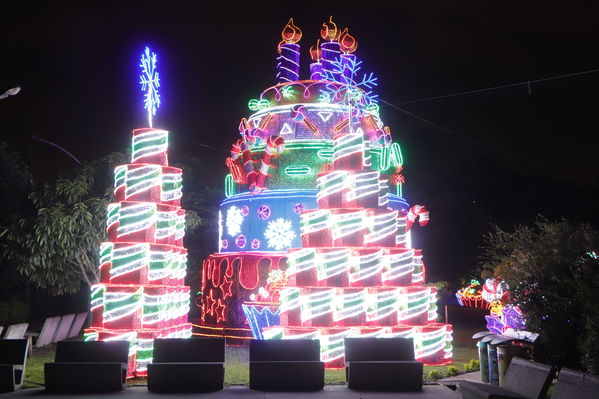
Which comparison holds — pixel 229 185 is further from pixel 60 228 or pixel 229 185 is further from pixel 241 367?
pixel 241 367

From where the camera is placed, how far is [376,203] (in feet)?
54.3

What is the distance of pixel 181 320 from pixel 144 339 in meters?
1.99

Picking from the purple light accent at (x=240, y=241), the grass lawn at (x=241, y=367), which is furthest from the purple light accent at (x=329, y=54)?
the grass lawn at (x=241, y=367)

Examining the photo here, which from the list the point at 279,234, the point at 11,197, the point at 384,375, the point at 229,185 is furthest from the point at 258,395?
the point at 11,197

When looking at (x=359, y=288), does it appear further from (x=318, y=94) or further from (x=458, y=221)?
(x=458, y=221)

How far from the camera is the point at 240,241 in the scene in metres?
23.7

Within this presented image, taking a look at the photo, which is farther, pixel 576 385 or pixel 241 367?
pixel 241 367

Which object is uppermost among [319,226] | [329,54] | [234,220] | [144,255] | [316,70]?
[329,54]

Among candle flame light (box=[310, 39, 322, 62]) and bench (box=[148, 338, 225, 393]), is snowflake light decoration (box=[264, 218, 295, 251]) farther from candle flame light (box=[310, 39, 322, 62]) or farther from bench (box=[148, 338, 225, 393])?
bench (box=[148, 338, 225, 393])

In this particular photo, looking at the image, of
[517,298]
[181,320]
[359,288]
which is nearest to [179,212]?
[181,320]

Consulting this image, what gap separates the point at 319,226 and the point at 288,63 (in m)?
10.5

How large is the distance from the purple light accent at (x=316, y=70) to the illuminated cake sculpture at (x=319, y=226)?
0.05 meters

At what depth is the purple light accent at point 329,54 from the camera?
23453 millimetres

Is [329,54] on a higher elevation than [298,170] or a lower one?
higher
